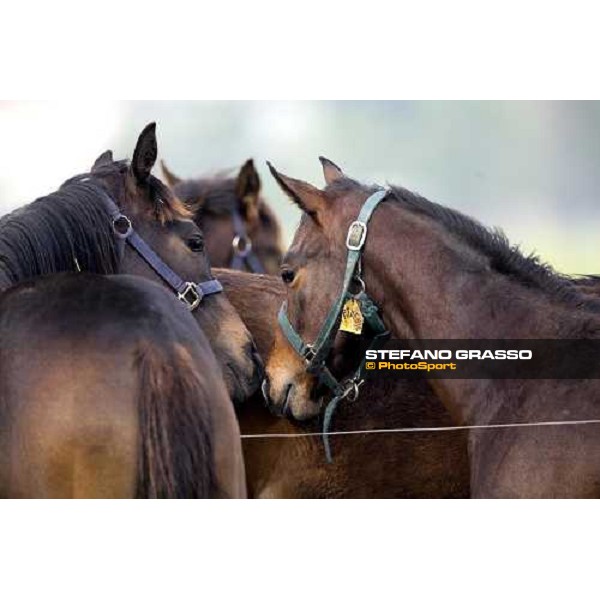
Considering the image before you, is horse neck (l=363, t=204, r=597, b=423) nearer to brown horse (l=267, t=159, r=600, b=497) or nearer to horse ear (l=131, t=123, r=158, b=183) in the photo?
brown horse (l=267, t=159, r=600, b=497)

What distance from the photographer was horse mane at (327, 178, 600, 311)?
3.99 m

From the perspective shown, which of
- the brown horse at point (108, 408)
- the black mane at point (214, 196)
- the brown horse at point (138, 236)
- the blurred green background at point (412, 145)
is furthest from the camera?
the black mane at point (214, 196)

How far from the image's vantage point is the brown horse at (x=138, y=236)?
13.5 feet

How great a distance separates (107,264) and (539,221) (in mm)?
1833

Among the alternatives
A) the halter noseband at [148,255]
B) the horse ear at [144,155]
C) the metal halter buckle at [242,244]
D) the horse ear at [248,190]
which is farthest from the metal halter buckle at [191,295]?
the metal halter buckle at [242,244]

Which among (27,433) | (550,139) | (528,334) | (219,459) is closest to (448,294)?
(528,334)

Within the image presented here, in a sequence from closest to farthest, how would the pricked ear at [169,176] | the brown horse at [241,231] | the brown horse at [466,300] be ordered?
the brown horse at [466,300], the pricked ear at [169,176], the brown horse at [241,231]

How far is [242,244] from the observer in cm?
632

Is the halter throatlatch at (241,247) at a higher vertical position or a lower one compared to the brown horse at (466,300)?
higher

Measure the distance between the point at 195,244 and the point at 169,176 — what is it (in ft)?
3.67

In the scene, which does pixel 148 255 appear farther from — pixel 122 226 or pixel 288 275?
pixel 288 275

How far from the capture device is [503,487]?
381 cm

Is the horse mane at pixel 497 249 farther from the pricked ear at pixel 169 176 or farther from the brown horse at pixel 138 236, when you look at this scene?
the pricked ear at pixel 169 176

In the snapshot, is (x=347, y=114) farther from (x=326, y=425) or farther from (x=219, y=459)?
(x=219, y=459)
